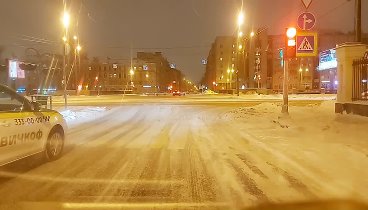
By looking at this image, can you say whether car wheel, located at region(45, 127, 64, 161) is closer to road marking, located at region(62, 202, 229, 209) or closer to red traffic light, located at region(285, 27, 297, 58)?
road marking, located at region(62, 202, 229, 209)

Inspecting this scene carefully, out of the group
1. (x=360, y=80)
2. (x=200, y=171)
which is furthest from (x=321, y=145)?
(x=360, y=80)

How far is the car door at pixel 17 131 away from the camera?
7.71 m

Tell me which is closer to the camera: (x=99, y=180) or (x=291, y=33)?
(x=99, y=180)

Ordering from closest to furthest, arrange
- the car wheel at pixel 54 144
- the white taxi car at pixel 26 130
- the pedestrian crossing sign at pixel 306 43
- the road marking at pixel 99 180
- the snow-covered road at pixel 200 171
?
1. the snow-covered road at pixel 200 171
2. the road marking at pixel 99 180
3. the white taxi car at pixel 26 130
4. the car wheel at pixel 54 144
5. the pedestrian crossing sign at pixel 306 43

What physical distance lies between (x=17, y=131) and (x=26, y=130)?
361 mm

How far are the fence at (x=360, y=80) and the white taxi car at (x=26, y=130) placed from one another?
11.1 m

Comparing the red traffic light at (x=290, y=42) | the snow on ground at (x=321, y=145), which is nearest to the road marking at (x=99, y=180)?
the snow on ground at (x=321, y=145)

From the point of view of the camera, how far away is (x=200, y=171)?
833 centimetres

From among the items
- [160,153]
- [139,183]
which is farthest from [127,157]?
[139,183]

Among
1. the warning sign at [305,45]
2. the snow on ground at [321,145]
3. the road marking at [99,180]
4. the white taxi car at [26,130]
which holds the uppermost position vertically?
the warning sign at [305,45]

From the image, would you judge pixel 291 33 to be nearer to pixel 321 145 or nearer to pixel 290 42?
pixel 290 42

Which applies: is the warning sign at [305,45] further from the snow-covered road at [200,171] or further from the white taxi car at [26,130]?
the white taxi car at [26,130]

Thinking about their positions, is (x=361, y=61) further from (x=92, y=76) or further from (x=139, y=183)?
(x=92, y=76)

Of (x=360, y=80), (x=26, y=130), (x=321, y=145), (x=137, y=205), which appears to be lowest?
(x=137, y=205)
